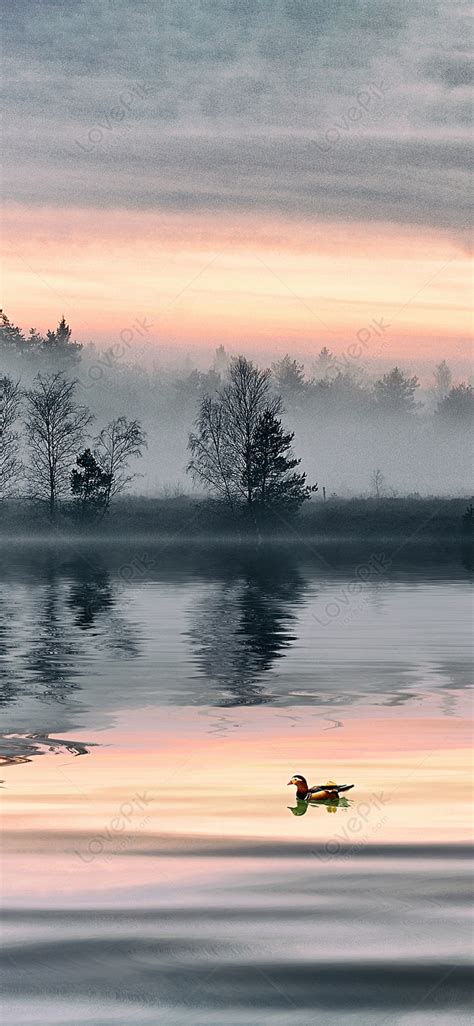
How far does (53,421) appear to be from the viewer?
109 meters

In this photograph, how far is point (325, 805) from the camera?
1370 cm

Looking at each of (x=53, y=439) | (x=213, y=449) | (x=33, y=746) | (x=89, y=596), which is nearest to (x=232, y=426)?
(x=213, y=449)

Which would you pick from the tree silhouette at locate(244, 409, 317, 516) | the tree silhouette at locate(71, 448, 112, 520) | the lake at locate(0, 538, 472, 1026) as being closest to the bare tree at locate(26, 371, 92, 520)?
the tree silhouette at locate(71, 448, 112, 520)

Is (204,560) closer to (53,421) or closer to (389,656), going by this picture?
(53,421)

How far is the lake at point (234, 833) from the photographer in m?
9.04

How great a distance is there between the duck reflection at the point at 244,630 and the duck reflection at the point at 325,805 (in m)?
7.20

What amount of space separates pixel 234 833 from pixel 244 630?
20.7 metres

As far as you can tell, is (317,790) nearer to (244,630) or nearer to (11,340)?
(244,630)

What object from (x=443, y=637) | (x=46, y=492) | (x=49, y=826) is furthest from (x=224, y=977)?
(x=46, y=492)

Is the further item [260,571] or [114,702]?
[260,571]

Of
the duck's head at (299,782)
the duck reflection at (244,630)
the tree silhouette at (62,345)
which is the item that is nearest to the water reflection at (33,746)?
the duck's head at (299,782)

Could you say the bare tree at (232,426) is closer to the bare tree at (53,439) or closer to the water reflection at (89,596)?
the bare tree at (53,439)

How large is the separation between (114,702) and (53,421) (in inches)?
3500

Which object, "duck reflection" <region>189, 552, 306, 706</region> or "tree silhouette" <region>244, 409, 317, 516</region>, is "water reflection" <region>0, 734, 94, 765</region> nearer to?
"duck reflection" <region>189, 552, 306, 706</region>
